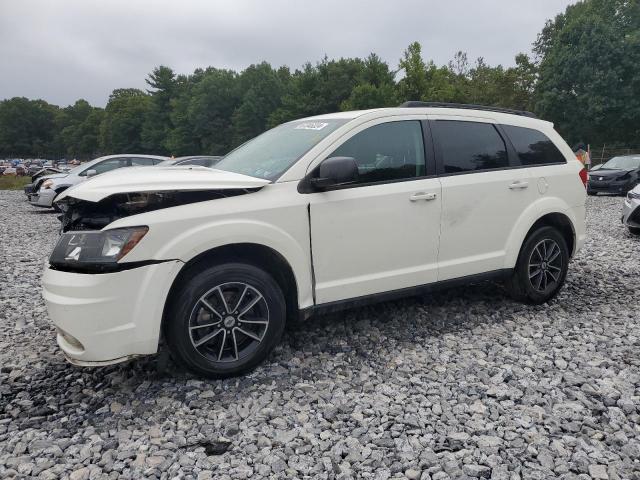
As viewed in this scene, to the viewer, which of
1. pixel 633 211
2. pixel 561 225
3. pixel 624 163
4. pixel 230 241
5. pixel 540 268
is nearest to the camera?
pixel 230 241

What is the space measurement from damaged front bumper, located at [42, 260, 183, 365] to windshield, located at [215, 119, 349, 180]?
1.10 metres

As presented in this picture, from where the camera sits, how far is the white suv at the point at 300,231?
2975 mm

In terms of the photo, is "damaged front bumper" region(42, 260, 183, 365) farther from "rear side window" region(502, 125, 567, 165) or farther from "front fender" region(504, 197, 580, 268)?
"rear side window" region(502, 125, 567, 165)

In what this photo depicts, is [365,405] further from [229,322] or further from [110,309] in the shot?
[110,309]

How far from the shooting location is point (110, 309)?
2906 millimetres

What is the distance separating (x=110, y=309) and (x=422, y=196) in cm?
240

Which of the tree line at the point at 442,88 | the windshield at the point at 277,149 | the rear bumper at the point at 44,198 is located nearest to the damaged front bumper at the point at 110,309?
the windshield at the point at 277,149

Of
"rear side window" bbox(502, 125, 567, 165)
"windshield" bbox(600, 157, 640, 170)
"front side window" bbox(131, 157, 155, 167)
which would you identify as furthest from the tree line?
"rear side window" bbox(502, 125, 567, 165)

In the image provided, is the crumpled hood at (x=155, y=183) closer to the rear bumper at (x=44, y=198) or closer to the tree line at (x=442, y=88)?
the rear bumper at (x=44, y=198)

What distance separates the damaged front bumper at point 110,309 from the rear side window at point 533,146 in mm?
3301

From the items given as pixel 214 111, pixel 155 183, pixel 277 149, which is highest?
pixel 214 111

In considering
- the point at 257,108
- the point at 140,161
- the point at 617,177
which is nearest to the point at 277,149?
the point at 140,161

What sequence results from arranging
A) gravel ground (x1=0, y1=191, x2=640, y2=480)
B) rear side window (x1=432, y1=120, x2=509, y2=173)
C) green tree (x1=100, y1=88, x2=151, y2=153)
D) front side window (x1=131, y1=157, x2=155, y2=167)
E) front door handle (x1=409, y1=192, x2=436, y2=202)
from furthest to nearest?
1. green tree (x1=100, y1=88, x2=151, y2=153)
2. front side window (x1=131, y1=157, x2=155, y2=167)
3. rear side window (x1=432, y1=120, x2=509, y2=173)
4. front door handle (x1=409, y1=192, x2=436, y2=202)
5. gravel ground (x1=0, y1=191, x2=640, y2=480)

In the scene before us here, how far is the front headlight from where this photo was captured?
9.53 ft
